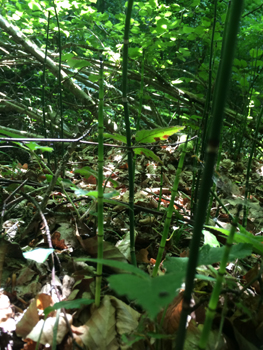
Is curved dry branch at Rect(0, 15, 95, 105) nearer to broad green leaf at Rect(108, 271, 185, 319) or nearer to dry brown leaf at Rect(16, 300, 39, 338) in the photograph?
dry brown leaf at Rect(16, 300, 39, 338)

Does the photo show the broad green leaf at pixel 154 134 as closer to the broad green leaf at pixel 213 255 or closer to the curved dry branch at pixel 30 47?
the broad green leaf at pixel 213 255

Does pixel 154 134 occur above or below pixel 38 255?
above

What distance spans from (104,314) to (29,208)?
0.68 meters

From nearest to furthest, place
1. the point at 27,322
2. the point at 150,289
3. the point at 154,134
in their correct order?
1. the point at 150,289
2. the point at 27,322
3. the point at 154,134

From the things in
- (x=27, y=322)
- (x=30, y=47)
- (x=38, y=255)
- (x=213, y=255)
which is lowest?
(x=27, y=322)

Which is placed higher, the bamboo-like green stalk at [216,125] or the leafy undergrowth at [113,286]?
the bamboo-like green stalk at [216,125]

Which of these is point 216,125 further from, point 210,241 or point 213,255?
point 210,241

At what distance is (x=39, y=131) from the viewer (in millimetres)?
3008

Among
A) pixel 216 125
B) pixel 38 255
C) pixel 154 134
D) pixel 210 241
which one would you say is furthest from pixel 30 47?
pixel 216 125

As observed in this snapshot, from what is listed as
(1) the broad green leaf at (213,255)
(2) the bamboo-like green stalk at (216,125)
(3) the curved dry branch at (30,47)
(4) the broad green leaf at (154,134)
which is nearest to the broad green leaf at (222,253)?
(1) the broad green leaf at (213,255)

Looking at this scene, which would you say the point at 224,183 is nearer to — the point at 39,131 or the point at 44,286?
the point at 44,286

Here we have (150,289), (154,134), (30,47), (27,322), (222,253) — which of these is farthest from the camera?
(30,47)

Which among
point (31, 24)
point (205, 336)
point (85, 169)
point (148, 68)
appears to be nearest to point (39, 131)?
point (31, 24)

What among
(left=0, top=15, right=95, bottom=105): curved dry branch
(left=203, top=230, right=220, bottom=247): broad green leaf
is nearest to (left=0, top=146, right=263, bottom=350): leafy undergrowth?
(left=203, top=230, right=220, bottom=247): broad green leaf
